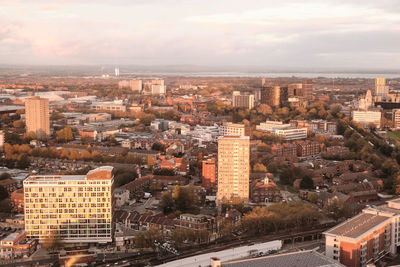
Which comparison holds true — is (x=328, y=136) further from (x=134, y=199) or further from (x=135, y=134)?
(x=134, y=199)

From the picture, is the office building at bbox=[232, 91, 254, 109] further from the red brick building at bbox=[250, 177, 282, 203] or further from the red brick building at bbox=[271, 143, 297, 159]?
the red brick building at bbox=[250, 177, 282, 203]

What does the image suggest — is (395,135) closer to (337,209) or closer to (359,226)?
(337,209)

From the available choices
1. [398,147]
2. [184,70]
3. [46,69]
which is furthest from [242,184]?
[184,70]

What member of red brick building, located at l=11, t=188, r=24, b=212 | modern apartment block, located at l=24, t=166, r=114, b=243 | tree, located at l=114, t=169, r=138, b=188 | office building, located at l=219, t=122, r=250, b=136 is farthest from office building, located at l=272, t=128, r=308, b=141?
modern apartment block, located at l=24, t=166, r=114, b=243

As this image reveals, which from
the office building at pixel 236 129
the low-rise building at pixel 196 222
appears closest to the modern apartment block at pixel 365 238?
the low-rise building at pixel 196 222

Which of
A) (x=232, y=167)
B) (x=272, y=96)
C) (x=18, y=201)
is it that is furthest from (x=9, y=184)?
(x=272, y=96)

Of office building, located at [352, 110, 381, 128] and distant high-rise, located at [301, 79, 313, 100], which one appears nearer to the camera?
office building, located at [352, 110, 381, 128]

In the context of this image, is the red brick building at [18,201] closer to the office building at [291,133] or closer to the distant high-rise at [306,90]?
the office building at [291,133]
